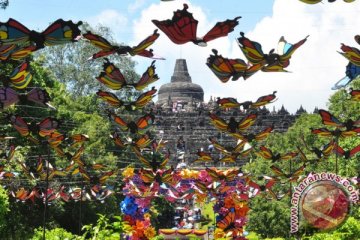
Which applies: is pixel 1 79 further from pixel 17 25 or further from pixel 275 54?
pixel 275 54

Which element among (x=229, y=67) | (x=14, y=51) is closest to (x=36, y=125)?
(x=14, y=51)

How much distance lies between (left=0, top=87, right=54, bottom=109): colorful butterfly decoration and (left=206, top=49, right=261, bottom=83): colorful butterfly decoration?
276 centimetres

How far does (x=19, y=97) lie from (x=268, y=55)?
3.70 m

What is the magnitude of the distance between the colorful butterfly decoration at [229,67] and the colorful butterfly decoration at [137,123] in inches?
135

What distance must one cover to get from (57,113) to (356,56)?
23077mm

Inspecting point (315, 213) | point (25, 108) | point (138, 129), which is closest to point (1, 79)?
point (138, 129)

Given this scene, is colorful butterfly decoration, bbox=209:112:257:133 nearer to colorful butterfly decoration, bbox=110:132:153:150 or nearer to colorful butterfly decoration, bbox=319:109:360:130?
colorful butterfly decoration, bbox=319:109:360:130

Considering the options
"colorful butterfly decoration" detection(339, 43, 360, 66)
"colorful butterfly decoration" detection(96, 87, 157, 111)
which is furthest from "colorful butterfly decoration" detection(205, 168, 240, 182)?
"colorful butterfly decoration" detection(339, 43, 360, 66)

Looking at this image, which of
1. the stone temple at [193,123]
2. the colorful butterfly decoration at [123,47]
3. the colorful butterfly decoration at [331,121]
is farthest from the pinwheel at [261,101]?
the stone temple at [193,123]

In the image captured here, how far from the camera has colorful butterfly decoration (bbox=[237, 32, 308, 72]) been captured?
896 cm

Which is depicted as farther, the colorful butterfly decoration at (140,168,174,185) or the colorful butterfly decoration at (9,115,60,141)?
the colorful butterfly decoration at (140,168,174,185)

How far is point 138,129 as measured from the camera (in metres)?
12.9

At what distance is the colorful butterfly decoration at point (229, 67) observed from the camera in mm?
9352

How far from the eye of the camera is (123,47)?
9.27m
